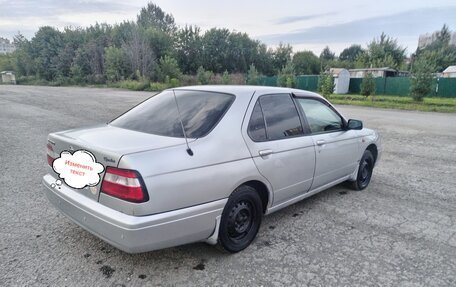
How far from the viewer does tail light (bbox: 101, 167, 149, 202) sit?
7.03 ft

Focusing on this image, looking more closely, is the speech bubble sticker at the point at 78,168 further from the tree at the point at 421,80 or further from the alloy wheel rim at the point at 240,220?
the tree at the point at 421,80

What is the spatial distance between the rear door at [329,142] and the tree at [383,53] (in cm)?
5310

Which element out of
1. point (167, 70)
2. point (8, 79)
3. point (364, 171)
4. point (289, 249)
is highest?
point (167, 70)

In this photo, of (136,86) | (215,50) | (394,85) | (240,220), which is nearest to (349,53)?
(215,50)

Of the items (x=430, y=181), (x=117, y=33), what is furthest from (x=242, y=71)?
(x=430, y=181)

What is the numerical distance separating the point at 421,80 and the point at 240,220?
77.6 feet

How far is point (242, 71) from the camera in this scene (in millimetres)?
66812

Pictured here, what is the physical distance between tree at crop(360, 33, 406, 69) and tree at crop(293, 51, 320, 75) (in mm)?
16979

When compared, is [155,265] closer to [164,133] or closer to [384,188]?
[164,133]

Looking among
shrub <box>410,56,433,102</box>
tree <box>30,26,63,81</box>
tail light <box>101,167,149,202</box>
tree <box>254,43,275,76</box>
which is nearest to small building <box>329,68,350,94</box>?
shrub <box>410,56,433,102</box>

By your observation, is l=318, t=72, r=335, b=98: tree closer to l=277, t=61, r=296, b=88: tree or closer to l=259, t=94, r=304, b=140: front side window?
l=277, t=61, r=296, b=88: tree

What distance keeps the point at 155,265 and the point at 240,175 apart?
108 centimetres

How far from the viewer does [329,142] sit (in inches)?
148

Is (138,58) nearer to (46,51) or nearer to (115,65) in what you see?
(115,65)
